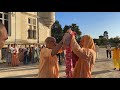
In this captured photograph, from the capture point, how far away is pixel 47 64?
2.74 metres

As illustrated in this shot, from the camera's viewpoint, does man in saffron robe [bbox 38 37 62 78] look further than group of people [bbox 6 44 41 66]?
No

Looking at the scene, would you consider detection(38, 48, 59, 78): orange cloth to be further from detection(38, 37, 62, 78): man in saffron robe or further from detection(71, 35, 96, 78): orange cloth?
detection(71, 35, 96, 78): orange cloth

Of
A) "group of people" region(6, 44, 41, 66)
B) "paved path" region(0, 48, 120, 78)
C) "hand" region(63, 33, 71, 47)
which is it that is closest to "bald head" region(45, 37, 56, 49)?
"hand" region(63, 33, 71, 47)

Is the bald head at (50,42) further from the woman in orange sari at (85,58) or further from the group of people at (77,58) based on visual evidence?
the woman in orange sari at (85,58)

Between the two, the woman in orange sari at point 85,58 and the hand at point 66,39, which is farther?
the woman in orange sari at point 85,58

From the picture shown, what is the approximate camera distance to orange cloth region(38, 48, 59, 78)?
8.71 feet

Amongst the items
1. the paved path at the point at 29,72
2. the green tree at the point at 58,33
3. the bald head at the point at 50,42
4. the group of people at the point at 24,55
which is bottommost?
the paved path at the point at 29,72

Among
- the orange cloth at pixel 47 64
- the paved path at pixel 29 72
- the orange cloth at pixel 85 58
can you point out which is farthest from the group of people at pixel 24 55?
the orange cloth at pixel 85 58

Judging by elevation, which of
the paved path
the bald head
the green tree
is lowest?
the paved path

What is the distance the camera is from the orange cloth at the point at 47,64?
2.65m

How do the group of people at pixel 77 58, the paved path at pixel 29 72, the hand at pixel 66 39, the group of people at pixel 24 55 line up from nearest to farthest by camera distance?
the hand at pixel 66 39
the group of people at pixel 77 58
the group of people at pixel 24 55
the paved path at pixel 29 72

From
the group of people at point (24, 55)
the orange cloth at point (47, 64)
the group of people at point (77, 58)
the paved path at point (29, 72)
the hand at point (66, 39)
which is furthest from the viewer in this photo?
the paved path at point (29, 72)

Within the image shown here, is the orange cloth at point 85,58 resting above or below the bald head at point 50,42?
below
